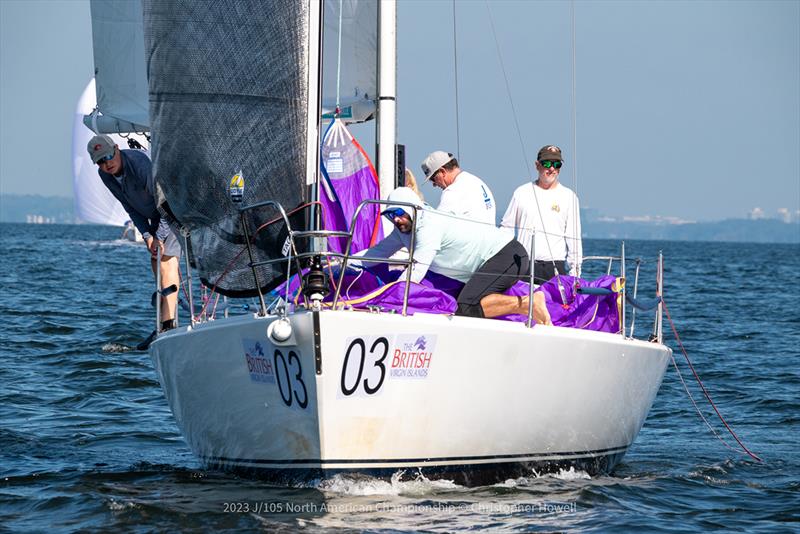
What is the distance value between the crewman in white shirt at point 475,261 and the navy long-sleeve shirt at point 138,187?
1580 millimetres

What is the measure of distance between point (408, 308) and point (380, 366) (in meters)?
0.49

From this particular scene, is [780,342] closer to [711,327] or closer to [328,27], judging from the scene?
[711,327]

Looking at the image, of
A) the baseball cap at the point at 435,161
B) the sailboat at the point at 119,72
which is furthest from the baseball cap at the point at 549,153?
the sailboat at the point at 119,72

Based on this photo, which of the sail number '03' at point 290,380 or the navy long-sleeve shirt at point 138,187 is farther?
the navy long-sleeve shirt at point 138,187

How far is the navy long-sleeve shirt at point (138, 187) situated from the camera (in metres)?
7.60

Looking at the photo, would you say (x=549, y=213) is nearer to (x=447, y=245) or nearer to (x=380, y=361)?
(x=447, y=245)

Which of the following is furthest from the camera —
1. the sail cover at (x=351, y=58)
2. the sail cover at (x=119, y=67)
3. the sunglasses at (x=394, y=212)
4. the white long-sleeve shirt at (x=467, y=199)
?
the sail cover at (x=119, y=67)

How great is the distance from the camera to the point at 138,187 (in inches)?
301

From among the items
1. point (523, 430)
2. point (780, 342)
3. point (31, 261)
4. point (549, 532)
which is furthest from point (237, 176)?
point (31, 261)

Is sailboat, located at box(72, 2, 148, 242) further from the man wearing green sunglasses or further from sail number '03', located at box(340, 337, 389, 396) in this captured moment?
sail number '03', located at box(340, 337, 389, 396)

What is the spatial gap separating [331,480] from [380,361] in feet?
2.34

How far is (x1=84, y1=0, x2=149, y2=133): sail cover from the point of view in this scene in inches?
384

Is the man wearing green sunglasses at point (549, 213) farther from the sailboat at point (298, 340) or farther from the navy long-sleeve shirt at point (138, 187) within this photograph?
the navy long-sleeve shirt at point (138, 187)

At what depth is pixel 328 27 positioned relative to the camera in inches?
328
